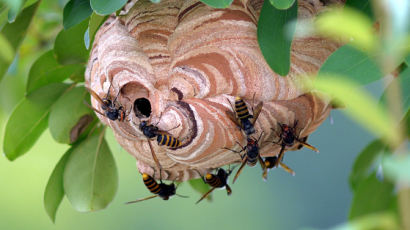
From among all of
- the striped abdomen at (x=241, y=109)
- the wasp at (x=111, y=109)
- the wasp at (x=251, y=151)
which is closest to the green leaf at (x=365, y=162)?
the wasp at (x=251, y=151)

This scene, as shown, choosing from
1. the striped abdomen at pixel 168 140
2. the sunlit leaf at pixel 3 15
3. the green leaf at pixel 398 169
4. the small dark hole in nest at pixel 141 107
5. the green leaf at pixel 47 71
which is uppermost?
the green leaf at pixel 398 169

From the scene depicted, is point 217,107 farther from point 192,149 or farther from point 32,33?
point 32,33

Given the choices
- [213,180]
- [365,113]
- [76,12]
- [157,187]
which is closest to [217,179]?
[213,180]

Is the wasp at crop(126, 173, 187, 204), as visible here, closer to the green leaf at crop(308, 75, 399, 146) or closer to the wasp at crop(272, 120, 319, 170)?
the wasp at crop(272, 120, 319, 170)

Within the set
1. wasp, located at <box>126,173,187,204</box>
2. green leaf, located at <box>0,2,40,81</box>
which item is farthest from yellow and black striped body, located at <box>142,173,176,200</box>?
green leaf, located at <box>0,2,40,81</box>

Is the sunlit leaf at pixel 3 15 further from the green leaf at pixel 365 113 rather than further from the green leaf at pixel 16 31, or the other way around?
the green leaf at pixel 365 113

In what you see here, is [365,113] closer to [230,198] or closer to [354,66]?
[354,66]

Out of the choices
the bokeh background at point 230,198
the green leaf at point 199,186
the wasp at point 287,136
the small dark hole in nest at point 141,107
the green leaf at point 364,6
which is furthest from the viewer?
the bokeh background at point 230,198

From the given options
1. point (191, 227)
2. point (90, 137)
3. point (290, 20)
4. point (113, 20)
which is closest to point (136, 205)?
point (191, 227)
